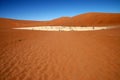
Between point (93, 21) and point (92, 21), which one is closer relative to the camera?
point (93, 21)

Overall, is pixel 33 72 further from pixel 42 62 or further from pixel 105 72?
pixel 105 72

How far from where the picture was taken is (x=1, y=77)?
4.05 meters

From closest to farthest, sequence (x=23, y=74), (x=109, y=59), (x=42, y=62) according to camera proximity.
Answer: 1. (x=23, y=74)
2. (x=42, y=62)
3. (x=109, y=59)

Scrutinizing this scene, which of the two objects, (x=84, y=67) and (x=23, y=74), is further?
(x=84, y=67)

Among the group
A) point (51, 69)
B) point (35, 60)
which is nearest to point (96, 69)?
point (51, 69)

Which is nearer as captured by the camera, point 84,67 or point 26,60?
point 84,67

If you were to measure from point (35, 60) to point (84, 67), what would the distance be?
2.46 meters

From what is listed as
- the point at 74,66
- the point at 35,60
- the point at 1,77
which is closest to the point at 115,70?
the point at 74,66

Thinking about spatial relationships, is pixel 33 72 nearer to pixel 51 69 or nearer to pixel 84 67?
pixel 51 69

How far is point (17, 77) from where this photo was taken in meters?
4.11

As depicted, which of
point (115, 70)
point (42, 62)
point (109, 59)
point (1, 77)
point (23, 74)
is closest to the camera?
point (1, 77)

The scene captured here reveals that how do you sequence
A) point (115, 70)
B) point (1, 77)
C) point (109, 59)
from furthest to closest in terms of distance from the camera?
point (109, 59) → point (115, 70) → point (1, 77)

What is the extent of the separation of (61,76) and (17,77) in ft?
5.36

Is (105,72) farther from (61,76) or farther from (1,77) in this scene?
(1,77)
